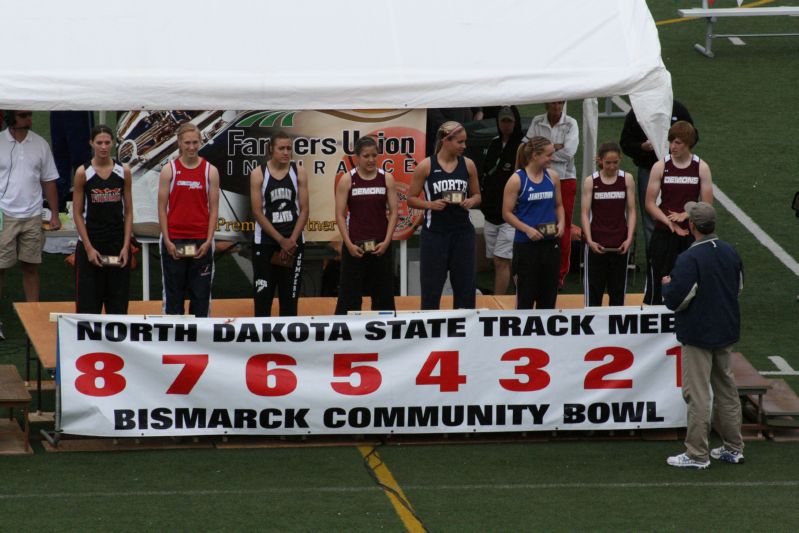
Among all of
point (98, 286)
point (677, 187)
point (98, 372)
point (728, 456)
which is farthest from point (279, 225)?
point (728, 456)

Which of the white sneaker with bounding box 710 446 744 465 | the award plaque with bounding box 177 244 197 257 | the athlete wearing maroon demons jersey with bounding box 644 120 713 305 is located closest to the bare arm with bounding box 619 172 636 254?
the athlete wearing maroon demons jersey with bounding box 644 120 713 305

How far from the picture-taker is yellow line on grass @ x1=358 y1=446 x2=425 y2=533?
26.7ft

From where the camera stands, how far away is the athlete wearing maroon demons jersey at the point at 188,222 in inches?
413

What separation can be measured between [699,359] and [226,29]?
15.0ft

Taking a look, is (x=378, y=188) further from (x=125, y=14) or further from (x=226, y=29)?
(x=125, y=14)

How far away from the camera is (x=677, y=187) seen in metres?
10.8

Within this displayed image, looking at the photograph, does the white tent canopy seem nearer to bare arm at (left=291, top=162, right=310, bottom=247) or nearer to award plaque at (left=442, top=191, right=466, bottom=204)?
bare arm at (left=291, top=162, right=310, bottom=247)

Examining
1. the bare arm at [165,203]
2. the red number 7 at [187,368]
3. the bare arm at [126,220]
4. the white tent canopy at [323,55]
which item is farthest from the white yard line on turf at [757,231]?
the red number 7 at [187,368]

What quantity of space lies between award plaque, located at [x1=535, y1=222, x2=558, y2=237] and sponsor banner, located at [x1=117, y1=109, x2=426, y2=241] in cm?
189

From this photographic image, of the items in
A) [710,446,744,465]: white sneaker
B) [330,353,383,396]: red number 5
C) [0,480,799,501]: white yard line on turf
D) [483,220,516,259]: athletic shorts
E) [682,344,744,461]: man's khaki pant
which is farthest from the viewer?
[483,220,516,259]: athletic shorts

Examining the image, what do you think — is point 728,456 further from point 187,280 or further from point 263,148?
point 263,148

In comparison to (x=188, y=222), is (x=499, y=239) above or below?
below

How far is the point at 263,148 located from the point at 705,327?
15.4ft

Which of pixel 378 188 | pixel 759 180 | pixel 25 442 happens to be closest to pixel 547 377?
pixel 378 188
